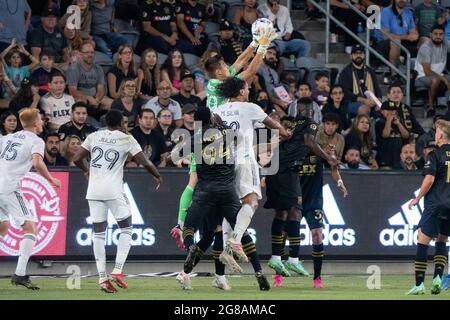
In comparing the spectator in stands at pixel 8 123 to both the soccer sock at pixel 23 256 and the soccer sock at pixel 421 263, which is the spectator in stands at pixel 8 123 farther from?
the soccer sock at pixel 421 263

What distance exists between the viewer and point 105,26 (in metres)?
24.2

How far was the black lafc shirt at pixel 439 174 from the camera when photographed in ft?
55.1

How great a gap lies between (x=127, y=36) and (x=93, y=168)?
320 inches

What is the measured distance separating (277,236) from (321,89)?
6.55 meters

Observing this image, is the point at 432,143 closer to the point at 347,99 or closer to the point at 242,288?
the point at 347,99

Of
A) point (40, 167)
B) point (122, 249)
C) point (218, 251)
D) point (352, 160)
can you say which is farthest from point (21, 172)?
point (352, 160)

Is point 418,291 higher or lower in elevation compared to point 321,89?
lower

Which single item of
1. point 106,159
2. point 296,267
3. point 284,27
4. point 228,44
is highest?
point 284,27

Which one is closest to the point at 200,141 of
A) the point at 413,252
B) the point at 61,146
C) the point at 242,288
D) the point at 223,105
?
the point at 223,105

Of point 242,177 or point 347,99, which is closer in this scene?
point 242,177

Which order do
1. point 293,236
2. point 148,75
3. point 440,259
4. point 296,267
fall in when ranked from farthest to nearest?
1. point 148,75
2. point 296,267
3. point 293,236
4. point 440,259

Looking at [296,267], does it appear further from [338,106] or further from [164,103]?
[338,106]

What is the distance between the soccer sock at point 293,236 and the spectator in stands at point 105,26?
6417mm

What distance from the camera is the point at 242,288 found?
57.5 ft
